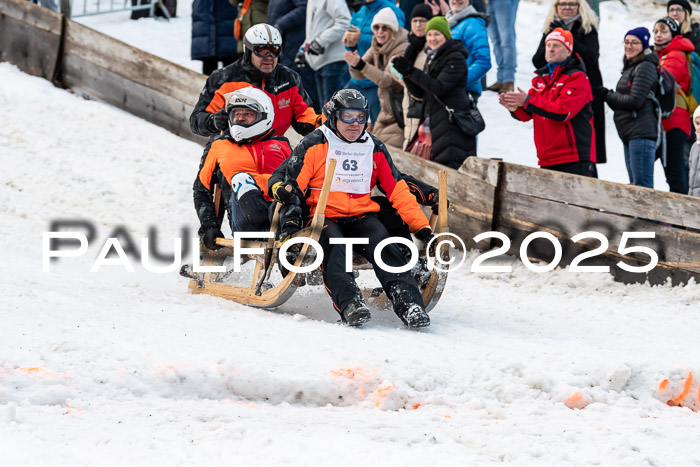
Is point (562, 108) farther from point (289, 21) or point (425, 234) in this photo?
point (289, 21)

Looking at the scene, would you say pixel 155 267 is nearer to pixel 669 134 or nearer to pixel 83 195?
pixel 83 195

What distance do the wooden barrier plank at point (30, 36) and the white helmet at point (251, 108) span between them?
5555mm

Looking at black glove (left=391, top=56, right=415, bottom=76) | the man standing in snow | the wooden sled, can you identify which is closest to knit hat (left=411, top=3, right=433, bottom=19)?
black glove (left=391, top=56, right=415, bottom=76)

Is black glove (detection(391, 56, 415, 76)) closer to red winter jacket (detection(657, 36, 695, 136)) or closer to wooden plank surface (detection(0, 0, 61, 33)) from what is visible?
red winter jacket (detection(657, 36, 695, 136))

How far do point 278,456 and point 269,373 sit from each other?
918 millimetres

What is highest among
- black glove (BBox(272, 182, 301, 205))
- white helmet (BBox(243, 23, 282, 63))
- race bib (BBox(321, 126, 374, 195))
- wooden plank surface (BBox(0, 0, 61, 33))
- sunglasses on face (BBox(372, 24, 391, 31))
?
wooden plank surface (BBox(0, 0, 61, 33))

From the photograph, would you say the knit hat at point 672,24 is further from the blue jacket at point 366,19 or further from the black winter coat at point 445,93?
the blue jacket at point 366,19

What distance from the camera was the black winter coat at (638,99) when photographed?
288 inches

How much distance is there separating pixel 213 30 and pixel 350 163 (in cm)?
504

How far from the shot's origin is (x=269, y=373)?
4453 mm

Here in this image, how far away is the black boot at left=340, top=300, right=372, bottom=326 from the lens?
18.3 feet

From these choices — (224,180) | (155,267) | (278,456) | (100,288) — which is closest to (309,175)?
(224,180)

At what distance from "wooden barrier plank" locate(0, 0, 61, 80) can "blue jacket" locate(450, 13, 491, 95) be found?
205 inches

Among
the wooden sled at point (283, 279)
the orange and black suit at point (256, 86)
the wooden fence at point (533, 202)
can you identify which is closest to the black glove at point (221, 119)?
the orange and black suit at point (256, 86)
